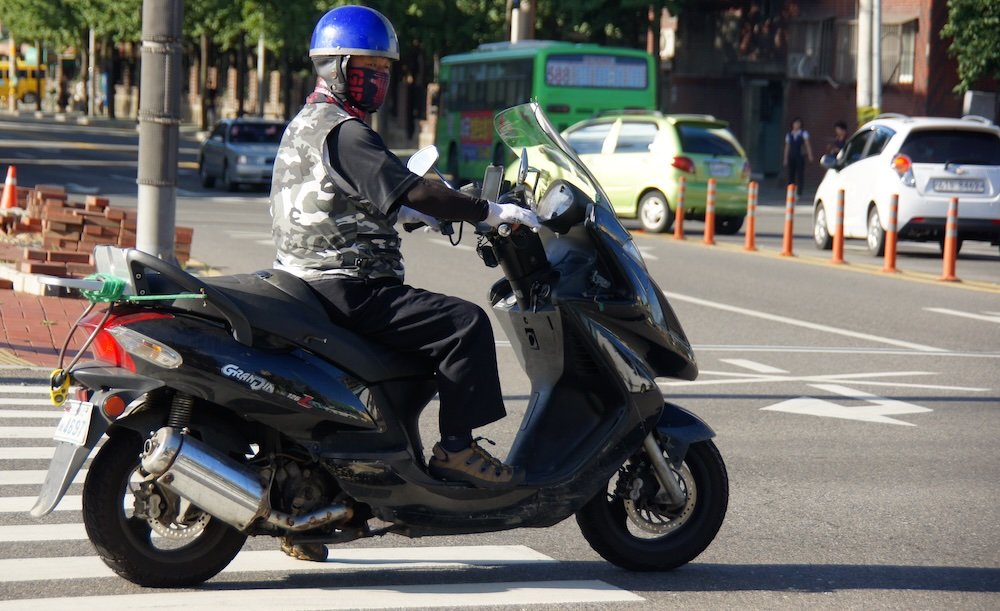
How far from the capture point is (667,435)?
18.7 feet

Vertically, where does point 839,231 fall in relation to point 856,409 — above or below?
above

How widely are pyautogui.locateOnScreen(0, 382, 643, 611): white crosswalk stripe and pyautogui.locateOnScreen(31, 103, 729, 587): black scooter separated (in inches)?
6.4

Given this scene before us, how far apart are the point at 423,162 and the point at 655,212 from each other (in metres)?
19.1

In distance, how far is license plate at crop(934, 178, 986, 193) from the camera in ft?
65.8

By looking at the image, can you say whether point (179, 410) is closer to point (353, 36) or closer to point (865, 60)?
point (353, 36)

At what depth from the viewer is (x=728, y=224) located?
25.0 meters

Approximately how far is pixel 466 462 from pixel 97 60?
82.2 metres

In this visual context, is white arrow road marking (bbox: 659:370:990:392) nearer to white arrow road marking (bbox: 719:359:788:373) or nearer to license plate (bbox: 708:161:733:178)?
white arrow road marking (bbox: 719:359:788:373)

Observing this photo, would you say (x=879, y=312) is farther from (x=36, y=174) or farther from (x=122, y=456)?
(x=36, y=174)

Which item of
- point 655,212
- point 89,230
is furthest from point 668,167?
point 89,230

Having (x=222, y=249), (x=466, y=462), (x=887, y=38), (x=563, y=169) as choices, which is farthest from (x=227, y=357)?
(x=887, y=38)

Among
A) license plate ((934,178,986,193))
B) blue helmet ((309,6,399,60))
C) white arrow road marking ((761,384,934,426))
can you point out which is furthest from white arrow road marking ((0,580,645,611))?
license plate ((934,178,986,193))

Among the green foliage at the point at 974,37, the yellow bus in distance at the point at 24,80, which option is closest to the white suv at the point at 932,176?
the green foliage at the point at 974,37

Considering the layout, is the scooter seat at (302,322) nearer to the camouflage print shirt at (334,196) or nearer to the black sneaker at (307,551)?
the camouflage print shirt at (334,196)
